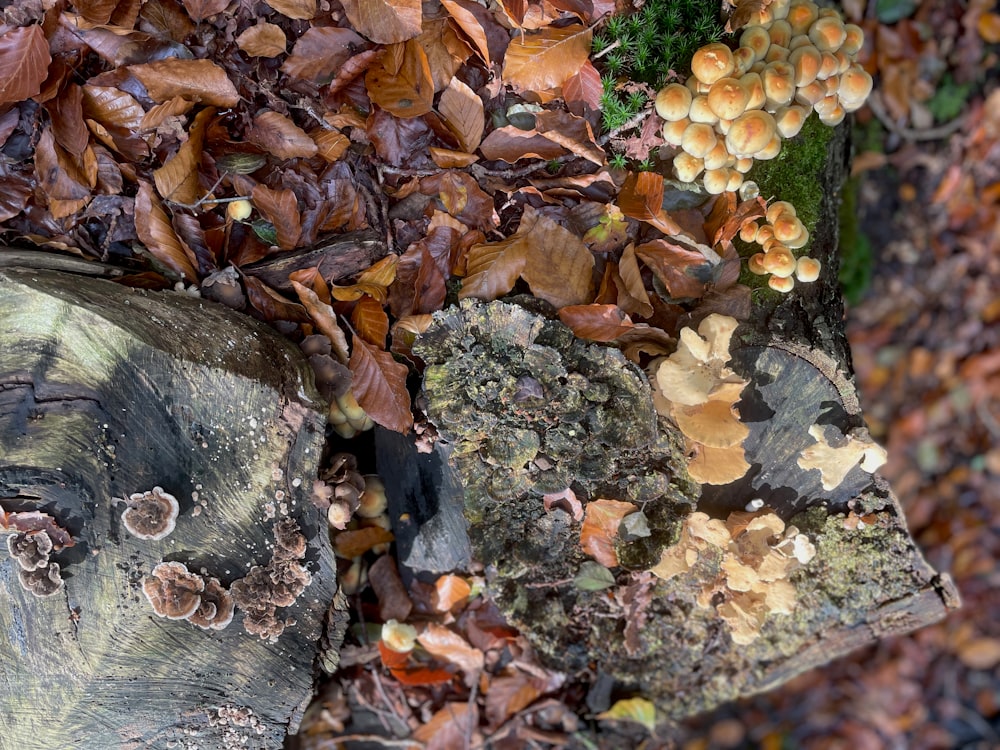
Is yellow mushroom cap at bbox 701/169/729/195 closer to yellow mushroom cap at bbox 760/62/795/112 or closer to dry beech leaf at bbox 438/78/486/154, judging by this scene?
yellow mushroom cap at bbox 760/62/795/112

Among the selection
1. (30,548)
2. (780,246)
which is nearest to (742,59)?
(780,246)

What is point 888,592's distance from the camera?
327 centimetres

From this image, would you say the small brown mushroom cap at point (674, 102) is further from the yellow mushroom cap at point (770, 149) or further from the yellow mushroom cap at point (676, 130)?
the yellow mushroom cap at point (770, 149)

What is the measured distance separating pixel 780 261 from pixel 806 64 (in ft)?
2.61

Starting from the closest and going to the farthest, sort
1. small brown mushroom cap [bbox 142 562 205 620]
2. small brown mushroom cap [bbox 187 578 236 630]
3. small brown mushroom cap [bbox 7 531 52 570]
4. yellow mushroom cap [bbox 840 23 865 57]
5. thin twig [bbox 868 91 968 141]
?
small brown mushroom cap [bbox 7 531 52 570], small brown mushroom cap [bbox 142 562 205 620], small brown mushroom cap [bbox 187 578 236 630], yellow mushroom cap [bbox 840 23 865 57], thin twig [bbox 868 91 968 141]

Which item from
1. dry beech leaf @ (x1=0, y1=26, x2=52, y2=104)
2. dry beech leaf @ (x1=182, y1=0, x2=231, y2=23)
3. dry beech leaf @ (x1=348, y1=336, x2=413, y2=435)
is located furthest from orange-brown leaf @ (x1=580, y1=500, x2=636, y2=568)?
dry beech leaf @ (x1=0, y1=26, x2=52, y2=104)

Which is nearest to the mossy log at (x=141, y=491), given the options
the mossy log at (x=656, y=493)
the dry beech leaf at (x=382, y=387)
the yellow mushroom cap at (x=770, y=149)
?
the dry beech leaf at (x=382, y=387)

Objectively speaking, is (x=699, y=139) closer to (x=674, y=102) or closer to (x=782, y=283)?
(x=674, y=102)

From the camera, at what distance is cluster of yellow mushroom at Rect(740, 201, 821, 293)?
9.61 ft

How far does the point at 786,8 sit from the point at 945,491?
484 centimetres

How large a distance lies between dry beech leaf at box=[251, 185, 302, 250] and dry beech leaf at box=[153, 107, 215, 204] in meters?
0.26

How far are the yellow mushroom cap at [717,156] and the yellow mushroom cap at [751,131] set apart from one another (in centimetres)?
6

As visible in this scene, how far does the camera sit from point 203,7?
2.83m

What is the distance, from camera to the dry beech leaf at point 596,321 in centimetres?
289
